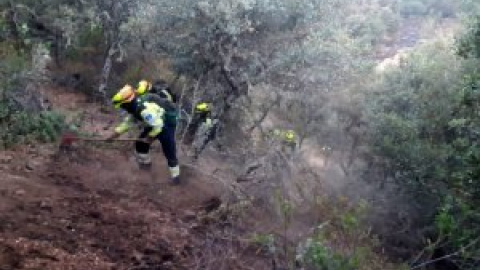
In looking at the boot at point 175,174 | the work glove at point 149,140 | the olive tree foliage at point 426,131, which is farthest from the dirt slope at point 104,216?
the olive tree foliage at point 426,131

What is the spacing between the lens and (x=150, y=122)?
9.09 meters

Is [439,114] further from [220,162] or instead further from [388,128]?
[220,162]

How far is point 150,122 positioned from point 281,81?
3.78m

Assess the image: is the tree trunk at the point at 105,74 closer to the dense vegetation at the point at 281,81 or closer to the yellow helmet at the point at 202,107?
the dense vegetation at the point at 281,81

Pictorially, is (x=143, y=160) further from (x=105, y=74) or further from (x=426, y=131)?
(x=426, y=131)

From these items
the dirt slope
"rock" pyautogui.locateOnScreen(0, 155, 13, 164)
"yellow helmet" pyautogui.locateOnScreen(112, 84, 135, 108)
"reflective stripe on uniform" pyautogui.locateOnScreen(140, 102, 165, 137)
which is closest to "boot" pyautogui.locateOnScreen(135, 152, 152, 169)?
the dirt slope

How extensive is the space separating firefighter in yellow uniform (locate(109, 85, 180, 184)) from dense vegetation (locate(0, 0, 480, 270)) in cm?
144

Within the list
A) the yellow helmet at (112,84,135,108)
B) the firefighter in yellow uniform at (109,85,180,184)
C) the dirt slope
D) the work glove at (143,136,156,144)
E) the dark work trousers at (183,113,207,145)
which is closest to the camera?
the dirt slope

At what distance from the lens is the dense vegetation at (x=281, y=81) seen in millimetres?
10375

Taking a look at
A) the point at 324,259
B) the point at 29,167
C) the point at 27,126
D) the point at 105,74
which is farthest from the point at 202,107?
the point at 324,259

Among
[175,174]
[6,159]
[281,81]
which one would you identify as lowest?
[175,174]

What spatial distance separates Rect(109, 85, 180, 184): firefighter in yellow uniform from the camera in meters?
9.05

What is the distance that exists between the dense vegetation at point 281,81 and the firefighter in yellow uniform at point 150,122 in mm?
1438

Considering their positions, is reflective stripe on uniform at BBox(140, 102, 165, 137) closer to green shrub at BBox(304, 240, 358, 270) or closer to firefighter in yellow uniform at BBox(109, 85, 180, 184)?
firefighter in yellow uniform at BBox(109, 85, 180, 184)
